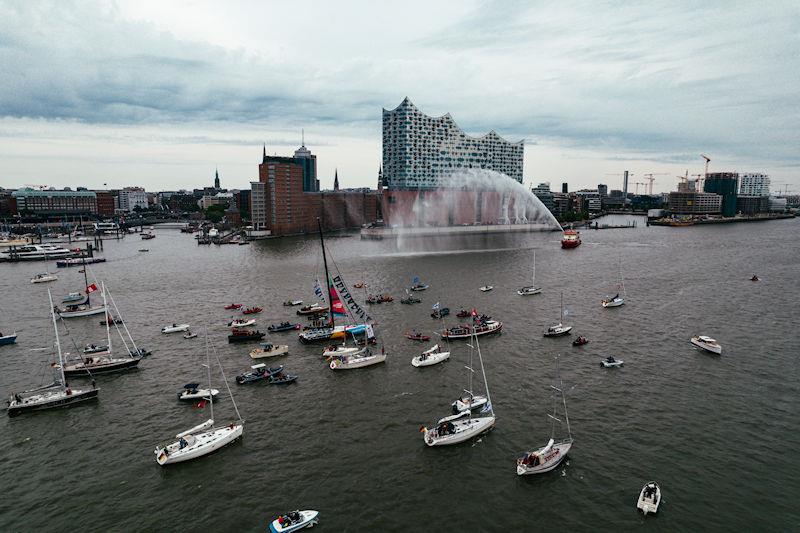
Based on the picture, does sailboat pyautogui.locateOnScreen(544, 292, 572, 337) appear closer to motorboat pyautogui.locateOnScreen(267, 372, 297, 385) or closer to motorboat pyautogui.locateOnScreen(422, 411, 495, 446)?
motorboat pyautogui.locateOnScreen(422, 411, 495, 446)

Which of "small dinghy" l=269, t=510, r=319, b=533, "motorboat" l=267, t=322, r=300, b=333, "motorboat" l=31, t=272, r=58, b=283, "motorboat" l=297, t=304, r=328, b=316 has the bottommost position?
"small dinghy" l=269, t=510, r=319, b=533

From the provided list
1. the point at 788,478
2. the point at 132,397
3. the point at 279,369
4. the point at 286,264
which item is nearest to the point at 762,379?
the point at 788,478

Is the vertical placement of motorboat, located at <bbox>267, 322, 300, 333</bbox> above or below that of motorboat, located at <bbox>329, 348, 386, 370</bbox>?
above

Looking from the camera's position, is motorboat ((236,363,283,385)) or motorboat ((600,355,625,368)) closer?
motorboat ((236,363,283,385))

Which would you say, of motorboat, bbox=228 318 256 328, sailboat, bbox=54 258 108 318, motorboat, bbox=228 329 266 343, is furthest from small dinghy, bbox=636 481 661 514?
sailboat, bbox=54 258 108 318

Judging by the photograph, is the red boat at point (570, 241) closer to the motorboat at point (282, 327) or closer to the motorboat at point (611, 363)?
the motorboat at point (611, 363)

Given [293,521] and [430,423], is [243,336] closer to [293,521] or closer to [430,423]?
[430,423]
